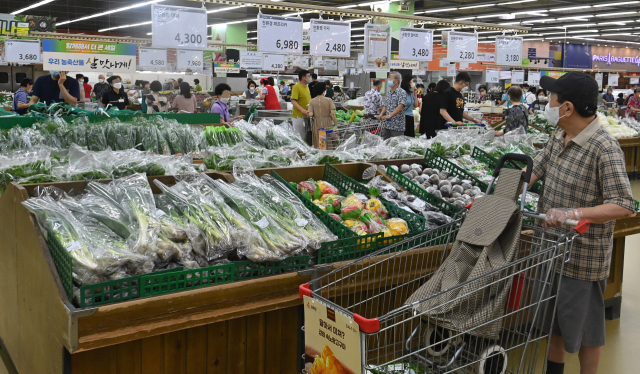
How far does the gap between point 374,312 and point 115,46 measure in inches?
383

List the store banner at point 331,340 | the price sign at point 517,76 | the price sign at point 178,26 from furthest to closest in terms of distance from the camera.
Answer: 1. the price sign at point 517,76
2. the price sign at point 178,26
3. the store banner at point 331,340

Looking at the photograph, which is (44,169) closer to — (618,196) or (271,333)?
(271,333)

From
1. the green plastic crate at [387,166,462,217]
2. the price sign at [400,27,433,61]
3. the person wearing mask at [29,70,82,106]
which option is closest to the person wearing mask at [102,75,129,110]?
the person wearing mask at [29,70,82,106]

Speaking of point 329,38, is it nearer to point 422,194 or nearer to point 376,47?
point 376,47

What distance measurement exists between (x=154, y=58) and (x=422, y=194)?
8.32 m

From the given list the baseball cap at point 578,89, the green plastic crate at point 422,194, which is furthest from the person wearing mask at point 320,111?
the baseball cap at point 578,89

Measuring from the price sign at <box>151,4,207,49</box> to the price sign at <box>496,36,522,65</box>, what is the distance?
231 inches

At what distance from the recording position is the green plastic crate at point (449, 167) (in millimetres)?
3745

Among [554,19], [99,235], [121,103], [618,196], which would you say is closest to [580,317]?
[618,196]

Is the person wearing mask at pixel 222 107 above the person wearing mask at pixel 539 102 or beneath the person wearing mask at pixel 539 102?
beneath

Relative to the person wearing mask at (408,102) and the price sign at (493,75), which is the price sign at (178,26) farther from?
the price sign at (493,75)

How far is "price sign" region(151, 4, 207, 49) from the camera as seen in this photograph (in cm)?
660

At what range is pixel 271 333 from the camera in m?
2.57

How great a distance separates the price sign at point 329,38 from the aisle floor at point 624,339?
4706 mm
